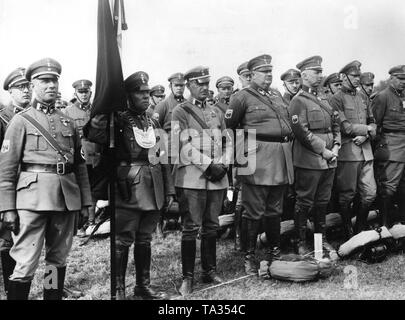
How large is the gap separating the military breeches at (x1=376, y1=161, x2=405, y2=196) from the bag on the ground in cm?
216

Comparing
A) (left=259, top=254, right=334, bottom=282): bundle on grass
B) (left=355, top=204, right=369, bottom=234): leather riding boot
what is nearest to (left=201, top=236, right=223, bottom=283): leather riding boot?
(left=259, top=254, right=334, bottom=282): bundle on grass

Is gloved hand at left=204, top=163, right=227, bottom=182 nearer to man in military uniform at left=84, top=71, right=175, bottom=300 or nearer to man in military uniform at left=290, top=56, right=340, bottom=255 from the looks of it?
man in military uniform at left=84, top=71, right=175, bottom=300

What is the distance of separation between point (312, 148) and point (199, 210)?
1891mm

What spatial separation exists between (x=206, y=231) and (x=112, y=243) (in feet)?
5.56

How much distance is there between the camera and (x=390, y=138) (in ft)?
25.9

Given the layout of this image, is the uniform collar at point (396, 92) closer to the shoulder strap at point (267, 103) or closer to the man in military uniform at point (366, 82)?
the man in military uniform at point (366, 82)

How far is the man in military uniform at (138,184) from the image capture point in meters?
5.40

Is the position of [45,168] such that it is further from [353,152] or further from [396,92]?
[396,92]

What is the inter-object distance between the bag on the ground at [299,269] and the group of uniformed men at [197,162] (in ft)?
1.24

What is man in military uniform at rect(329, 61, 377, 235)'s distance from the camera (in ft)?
24.8

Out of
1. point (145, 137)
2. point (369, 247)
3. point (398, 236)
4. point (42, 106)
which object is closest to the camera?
point (42, 106)

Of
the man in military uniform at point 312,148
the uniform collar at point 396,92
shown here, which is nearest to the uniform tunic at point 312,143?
the man in military uniform at point 312,148

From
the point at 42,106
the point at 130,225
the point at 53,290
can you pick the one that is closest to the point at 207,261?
the point at 130,225
